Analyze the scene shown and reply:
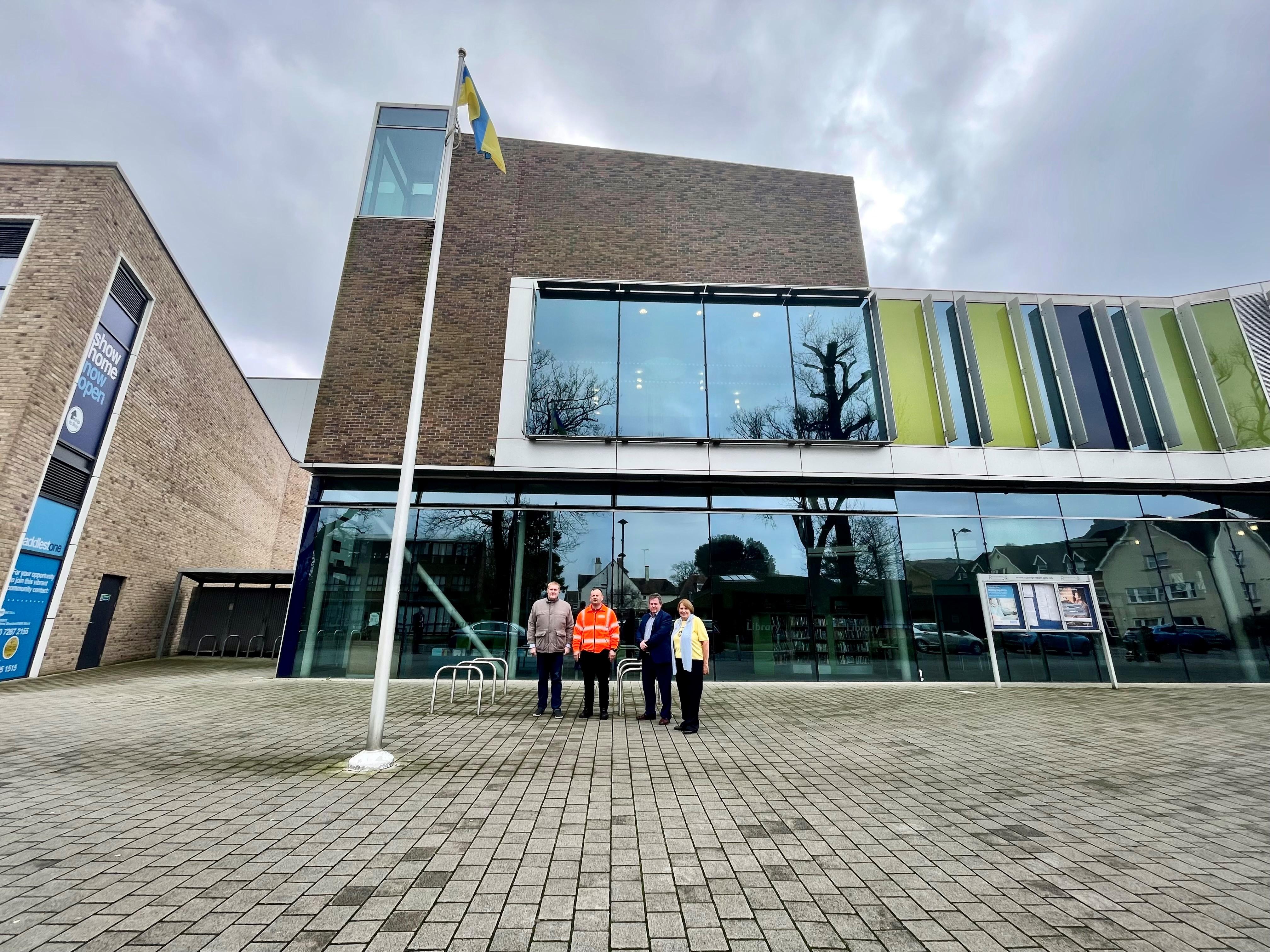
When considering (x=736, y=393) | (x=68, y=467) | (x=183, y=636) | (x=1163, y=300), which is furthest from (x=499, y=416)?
(x=1163, y=300)

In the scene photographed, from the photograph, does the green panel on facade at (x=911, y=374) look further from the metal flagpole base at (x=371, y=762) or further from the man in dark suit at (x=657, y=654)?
the metal flagpole base at (x=371, y=762)

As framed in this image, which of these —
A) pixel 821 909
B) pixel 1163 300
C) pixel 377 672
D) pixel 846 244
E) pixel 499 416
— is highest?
pixel 846 244

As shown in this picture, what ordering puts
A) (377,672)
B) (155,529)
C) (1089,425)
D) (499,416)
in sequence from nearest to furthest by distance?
(377,672)
(499,416)
(1089,425)
(155,529)

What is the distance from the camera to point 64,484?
12289mm

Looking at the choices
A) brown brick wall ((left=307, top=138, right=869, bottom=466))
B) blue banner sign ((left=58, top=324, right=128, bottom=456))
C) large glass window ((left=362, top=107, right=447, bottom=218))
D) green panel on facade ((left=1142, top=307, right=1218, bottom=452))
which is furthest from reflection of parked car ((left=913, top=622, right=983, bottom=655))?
blue banner sign ((left=58, top=324, right=128, bottom=456))

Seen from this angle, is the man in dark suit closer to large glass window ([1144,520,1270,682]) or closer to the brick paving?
the brick paving

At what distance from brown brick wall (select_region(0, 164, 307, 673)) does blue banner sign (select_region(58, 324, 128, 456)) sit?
332mm

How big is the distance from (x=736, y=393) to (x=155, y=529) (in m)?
17.1

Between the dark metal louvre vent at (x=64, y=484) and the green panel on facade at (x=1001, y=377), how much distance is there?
2126cm

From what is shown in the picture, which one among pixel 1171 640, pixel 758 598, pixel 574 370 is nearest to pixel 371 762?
A: pixel 758 598

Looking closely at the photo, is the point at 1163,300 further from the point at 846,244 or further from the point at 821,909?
the point at 821,909

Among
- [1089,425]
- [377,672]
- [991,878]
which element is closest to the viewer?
[991,878]

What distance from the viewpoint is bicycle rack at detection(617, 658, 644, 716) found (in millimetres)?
8203

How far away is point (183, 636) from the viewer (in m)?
17.3
